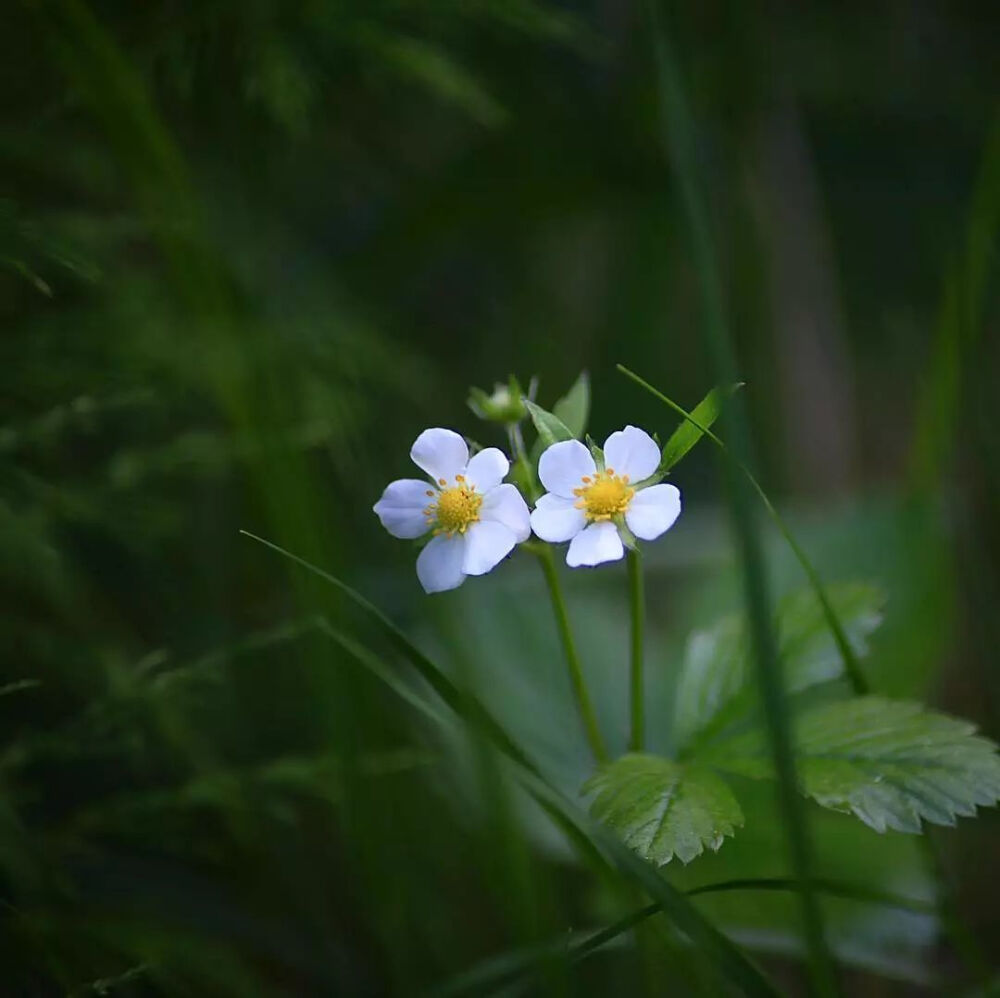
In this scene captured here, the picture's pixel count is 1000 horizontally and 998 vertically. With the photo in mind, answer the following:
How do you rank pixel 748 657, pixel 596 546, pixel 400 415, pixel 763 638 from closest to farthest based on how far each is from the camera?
pixel 763 638, pixel 596 546, pixel 748 657, pixel 400 415

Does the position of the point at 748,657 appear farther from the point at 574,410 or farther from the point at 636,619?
the point at 574,410

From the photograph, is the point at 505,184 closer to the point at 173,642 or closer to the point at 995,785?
the point at 173,642

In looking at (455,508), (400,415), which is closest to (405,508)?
(455,508)

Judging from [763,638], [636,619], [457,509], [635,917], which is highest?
[457,509]

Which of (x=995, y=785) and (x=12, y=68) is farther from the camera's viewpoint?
(x=12, y=68)

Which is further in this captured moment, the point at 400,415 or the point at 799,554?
the point at 400,415

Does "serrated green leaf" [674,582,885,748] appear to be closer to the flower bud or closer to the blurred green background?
the blurred green background

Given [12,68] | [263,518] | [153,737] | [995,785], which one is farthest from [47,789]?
[995,785]
